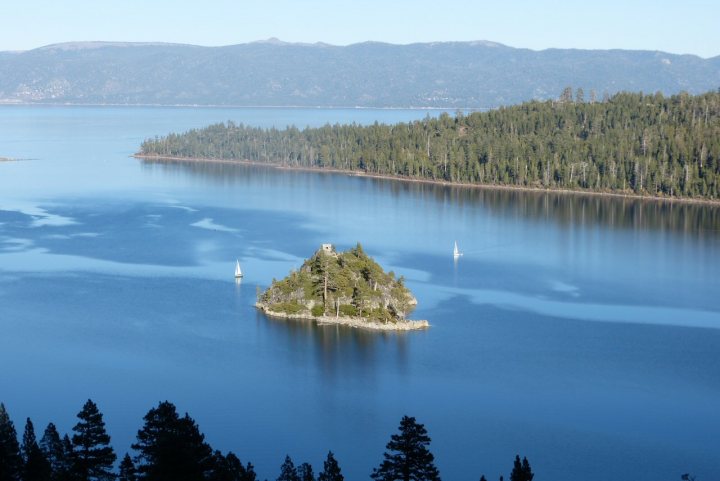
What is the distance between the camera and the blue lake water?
2645 centimetres

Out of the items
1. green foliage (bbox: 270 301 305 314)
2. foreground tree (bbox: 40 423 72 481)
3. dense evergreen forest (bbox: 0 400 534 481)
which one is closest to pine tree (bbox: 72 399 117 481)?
dense evergreen forest (bbox: 0 400 534 481)

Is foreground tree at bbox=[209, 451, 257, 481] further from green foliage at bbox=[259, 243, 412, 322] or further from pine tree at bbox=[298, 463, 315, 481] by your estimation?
green foliage at bbox=[259, 243, 412, 322]

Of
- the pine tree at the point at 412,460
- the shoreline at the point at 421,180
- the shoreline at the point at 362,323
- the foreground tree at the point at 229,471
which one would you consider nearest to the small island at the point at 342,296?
the shoreline at the point at 362,323

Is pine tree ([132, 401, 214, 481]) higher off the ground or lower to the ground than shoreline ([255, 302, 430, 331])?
higher

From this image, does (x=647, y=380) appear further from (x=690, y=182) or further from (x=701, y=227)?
(x=690, y=182)

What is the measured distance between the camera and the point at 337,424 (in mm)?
27203

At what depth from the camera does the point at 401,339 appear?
1363 inches

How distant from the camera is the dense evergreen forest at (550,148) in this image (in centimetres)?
7638

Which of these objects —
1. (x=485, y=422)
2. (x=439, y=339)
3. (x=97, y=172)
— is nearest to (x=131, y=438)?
(x=485, y=422)

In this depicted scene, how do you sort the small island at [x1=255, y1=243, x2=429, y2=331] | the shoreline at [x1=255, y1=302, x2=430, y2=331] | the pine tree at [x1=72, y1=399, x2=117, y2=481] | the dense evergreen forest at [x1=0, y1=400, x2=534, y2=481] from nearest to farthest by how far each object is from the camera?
the dense evergreen forest at [x1=0, y1=400, x2=534, y2=481]
the pine tree at [x1=72, y1=399, x2=117, y2=481]
the shoreline at [x1=255, y1=302, x2=430, y2=331]
the small island at [x1=255, y1=243, x2=429, y2=331]

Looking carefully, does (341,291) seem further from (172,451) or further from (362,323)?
(172,451)

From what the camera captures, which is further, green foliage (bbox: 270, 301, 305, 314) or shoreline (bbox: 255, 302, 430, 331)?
green foliage (bbox: 270, 301, 305, 314)

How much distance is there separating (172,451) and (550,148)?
229ft

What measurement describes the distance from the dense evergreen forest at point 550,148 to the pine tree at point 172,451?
195 feet
